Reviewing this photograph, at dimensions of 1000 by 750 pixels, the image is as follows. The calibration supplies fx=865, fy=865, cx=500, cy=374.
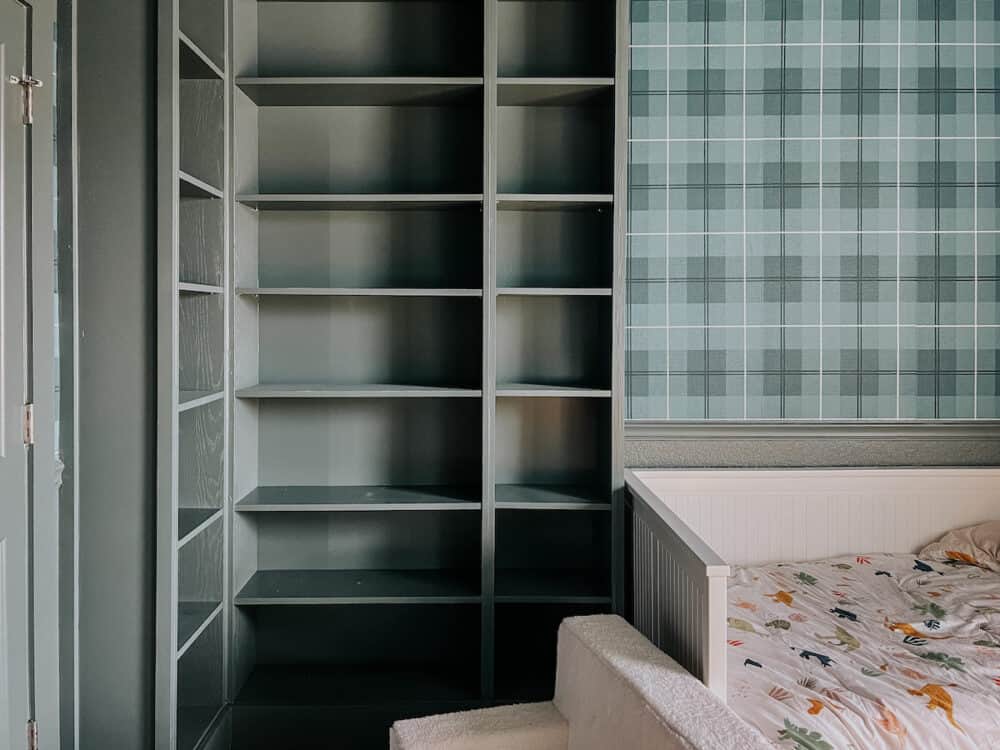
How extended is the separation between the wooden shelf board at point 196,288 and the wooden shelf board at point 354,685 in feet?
4.12

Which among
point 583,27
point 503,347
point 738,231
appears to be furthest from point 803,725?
point 583,27

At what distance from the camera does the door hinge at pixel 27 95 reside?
179cm

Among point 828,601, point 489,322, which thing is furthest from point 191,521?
point 828,601

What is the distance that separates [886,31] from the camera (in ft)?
9.67

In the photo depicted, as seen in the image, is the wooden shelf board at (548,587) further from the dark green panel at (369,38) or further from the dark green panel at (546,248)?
the dark green panel at (369,38)

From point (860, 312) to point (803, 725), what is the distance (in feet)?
5.64

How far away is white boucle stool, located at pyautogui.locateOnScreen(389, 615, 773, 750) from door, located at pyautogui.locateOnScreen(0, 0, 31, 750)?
794 millimetres

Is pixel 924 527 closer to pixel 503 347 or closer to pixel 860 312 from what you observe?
pixel 860 312

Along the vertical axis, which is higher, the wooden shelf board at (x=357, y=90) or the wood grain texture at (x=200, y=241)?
the wooden shelf board at (x=357, y=90)

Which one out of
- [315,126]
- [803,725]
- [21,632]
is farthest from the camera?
[315,126]

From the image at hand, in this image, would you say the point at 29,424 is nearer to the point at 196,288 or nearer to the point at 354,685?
the point at 196,288

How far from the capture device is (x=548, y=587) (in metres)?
2.73

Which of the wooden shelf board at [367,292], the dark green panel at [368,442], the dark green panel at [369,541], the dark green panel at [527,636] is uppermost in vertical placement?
the wooden shelf board at [367,292]

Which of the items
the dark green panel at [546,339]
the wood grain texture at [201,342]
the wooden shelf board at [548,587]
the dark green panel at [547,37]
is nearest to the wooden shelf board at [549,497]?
the wooden shelf board at [548,587]
